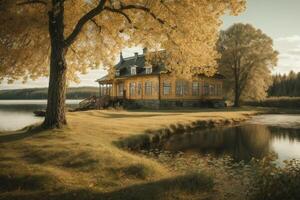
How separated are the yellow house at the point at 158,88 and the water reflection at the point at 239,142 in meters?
20.7

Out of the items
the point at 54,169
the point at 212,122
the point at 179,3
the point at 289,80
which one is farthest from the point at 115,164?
the point at 289,80

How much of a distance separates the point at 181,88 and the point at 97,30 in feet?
107

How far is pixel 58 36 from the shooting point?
17734 mm

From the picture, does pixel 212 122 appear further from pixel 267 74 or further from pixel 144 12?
pixel 267 74

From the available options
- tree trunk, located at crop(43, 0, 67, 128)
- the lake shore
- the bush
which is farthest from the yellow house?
the bush

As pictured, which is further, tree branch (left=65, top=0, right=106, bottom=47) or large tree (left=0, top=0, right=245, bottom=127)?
tree branch (left=65, top=0, right=106, bottom=47)

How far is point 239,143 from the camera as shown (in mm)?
23203

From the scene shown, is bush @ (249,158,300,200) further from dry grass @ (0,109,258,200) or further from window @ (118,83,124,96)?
window @ (118,83,124,96)

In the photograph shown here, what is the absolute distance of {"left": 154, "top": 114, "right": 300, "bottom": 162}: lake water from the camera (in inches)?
763

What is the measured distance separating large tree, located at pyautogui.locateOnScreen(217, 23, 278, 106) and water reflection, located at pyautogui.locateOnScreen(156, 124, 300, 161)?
1203 inches

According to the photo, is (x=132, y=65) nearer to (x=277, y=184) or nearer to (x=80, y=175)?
(x=80, y=175)

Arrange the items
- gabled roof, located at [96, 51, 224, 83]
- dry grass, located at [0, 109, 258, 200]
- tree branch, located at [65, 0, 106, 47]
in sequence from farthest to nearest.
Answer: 1. gabled roof, located at [96, 51, 224, 83]
2. tree branch, located at [65, 0, 106, 47]
3. dry grass, located at [0, 109, 258, 200]

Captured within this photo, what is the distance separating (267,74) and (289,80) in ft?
246

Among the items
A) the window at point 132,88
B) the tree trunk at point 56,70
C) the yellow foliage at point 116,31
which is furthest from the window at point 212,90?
the tree trunk at point 56,70
